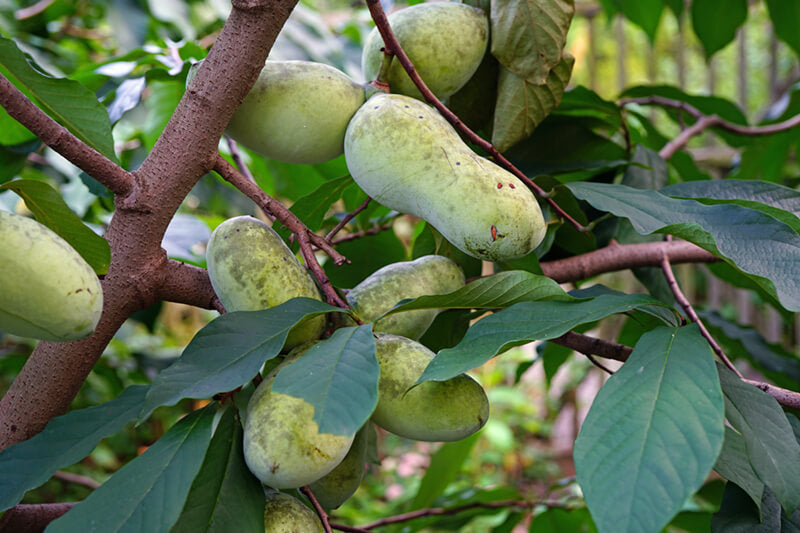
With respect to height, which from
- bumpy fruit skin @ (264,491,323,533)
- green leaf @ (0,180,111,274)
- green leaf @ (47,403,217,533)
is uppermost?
green leaf @ (0,180,111,274)

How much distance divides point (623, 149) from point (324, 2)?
16.0 ft

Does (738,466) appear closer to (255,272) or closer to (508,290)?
(508,290)

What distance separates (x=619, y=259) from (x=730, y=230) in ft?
0.71

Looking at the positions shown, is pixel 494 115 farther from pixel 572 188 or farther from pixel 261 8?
pixel 261 8

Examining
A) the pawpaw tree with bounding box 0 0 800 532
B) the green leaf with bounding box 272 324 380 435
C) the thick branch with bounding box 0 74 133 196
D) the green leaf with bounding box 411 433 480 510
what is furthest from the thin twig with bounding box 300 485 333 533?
the green leaf with bounding box 411 433 480 510

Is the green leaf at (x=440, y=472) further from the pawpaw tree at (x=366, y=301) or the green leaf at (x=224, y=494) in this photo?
the green leaf at (x=224, y=494)

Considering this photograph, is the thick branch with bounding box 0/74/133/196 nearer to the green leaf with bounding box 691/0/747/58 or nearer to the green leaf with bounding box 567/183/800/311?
the green leaf with bounding box 567/183/800/311

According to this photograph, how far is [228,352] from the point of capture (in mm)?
386

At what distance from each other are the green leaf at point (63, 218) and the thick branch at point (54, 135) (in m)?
0.04

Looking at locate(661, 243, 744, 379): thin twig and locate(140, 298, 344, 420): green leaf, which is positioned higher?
locate(140, 298, 344, 420): green leaf

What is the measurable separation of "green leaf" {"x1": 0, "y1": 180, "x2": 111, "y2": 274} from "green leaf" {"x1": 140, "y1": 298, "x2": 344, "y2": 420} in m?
0.09

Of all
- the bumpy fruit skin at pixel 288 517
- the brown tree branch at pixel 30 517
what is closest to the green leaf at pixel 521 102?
the bumpy fruit skin at pixel 288 517

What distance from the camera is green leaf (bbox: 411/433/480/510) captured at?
1033 millimetres

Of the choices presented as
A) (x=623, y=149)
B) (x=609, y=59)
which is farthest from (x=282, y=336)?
(x=609, y=59)
